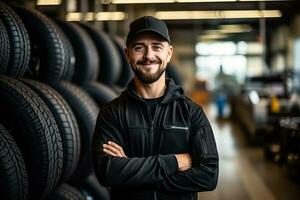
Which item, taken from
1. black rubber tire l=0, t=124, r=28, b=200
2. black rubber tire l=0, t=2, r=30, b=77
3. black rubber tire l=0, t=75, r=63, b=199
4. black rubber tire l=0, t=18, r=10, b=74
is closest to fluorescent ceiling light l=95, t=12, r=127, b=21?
black rubber tire l=0, t=2, r=30, b=77

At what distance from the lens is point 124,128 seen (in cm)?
160

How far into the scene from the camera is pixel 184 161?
5.15ft

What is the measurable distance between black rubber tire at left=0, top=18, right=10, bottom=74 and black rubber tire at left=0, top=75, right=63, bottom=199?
0.44ft

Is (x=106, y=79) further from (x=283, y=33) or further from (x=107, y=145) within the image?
(x=283, y=33)

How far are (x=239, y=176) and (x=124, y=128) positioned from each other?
360 cm

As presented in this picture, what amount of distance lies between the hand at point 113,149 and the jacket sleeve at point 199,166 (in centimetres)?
17

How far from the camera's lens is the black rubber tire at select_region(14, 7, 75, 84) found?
111 inches

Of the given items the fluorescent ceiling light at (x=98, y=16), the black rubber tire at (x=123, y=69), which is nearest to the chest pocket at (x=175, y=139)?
the black rubber tire at (x=123, y=69)

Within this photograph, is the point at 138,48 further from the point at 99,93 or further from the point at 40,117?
the point at 99,93

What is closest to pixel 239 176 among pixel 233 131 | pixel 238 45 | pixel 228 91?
pixel 233 131

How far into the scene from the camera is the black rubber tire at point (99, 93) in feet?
11.7

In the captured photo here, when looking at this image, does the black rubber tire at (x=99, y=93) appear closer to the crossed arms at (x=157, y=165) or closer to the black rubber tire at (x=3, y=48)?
the black rubber tire at (x=3, y=48)

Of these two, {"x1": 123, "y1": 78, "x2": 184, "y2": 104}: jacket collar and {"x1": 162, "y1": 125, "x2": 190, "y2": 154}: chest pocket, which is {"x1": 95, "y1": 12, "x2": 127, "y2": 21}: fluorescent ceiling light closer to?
{"x1": 123, "y1": 78, "x2": 184, "y2": 104}: jacket collar

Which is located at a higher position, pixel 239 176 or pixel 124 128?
pixel 124 128
